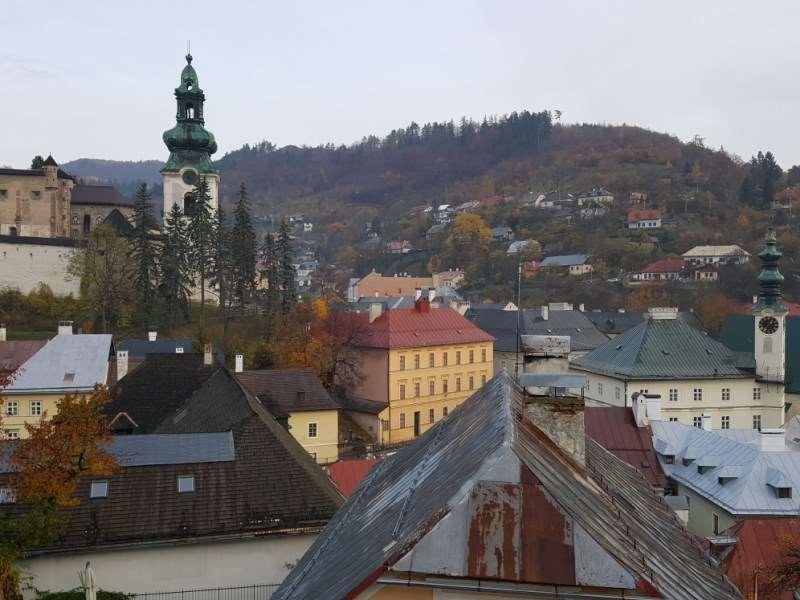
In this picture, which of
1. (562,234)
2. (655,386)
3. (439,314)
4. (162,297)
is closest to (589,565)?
(655,386)

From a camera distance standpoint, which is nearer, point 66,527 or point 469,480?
point 469,480

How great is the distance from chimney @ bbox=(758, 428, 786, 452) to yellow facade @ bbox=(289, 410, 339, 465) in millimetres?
17218

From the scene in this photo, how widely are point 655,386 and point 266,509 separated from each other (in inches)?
1128

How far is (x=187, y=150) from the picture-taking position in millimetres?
62594

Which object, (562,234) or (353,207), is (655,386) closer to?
(562,234)

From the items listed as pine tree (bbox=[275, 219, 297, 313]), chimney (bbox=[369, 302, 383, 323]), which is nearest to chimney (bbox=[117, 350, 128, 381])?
chimney (bbox=[369, 302, 383, 323])

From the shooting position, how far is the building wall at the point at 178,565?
15352 mm

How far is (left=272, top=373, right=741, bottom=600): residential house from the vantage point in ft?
17.9

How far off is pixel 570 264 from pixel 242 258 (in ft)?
205

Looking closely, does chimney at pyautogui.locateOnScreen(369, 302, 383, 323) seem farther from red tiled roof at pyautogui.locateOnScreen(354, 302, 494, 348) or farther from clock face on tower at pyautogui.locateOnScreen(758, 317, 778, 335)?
clock face on tower at pyautogui.locateOnScreen(758, 317, 778, 335)

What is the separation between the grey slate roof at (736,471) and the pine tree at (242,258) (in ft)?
116

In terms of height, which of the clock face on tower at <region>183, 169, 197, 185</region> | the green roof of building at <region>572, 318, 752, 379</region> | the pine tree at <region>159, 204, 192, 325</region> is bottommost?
the green roof of building at <region>572, 318, 752, 379</region>

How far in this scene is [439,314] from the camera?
5044cm

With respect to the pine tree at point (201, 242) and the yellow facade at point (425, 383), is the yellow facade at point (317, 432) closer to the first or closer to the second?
the yellow facade at point (425, 383)
